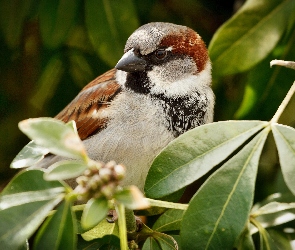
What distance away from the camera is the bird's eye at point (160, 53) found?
1.87 m

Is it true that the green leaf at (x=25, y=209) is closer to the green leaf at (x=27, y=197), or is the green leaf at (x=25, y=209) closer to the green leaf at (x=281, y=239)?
the green leaf at (x=27, y=197)

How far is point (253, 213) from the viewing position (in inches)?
55.4

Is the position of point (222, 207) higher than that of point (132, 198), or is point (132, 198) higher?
point (132, 198)

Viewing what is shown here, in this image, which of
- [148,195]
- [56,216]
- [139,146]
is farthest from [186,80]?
[56,216]

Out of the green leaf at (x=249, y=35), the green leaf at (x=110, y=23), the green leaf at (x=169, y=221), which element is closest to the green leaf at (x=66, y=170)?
the green leaf at (x=169, y=221)

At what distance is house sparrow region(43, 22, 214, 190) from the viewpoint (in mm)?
1782

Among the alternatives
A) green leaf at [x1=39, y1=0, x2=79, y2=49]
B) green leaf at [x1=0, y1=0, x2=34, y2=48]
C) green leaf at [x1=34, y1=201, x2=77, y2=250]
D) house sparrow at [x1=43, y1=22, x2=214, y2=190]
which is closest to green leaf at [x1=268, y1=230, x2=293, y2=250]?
house sparrow at [x1=43, y1=22, x2=214, y2=190]

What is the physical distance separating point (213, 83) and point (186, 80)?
6.6 inches

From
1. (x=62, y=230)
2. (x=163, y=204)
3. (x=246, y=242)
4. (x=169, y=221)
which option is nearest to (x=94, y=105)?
(x=169, y=221)

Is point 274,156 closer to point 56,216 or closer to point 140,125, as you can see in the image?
point 140,125

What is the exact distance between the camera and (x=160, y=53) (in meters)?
1.87

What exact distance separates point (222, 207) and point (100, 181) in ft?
1.01

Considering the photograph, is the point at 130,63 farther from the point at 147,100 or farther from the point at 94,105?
the point at 94,105

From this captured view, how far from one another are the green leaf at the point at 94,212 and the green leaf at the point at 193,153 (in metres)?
0.25
